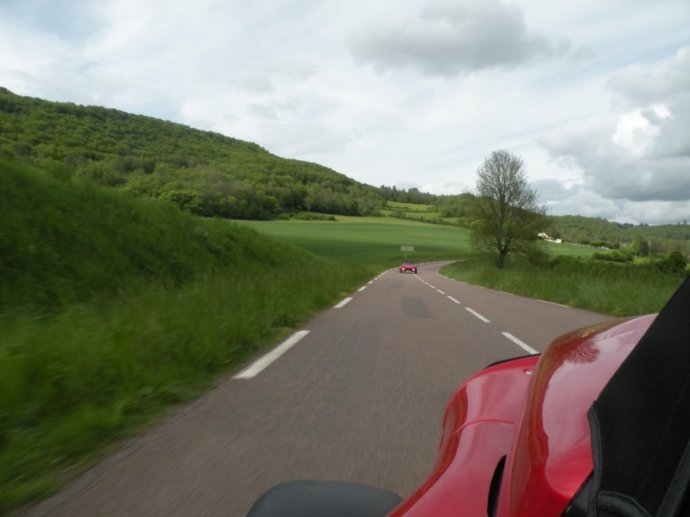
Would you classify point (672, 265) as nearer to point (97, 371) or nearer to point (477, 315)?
point (477, 315)

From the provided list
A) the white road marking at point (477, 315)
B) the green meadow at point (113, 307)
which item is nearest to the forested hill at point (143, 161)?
the green meadow at point (113, 307)

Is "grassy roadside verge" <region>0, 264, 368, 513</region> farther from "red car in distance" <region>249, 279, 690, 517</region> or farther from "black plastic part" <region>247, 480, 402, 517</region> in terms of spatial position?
"red car in distance" <region>249, 279, 690, 517</region>

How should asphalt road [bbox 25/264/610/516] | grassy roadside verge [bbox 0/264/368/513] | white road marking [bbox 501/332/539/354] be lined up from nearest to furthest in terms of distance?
asphalt road [bbox 25/264/610/516] → grassy roadside verge [bbox 0/264/368/513] → white road marking [bbox 501/332/539/354]

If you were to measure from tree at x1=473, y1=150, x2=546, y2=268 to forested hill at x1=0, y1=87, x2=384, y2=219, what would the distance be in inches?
808

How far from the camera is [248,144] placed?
12575 cm

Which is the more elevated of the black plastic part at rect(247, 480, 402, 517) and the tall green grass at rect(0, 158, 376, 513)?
the black plastic part at rect(247, 480, 402, 517)

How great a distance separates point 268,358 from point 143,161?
127 ft

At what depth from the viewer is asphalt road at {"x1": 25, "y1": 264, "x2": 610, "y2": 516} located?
276 centimetres

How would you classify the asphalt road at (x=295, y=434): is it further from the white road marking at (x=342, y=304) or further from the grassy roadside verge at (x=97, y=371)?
the white road marking at (x=342, y=304)

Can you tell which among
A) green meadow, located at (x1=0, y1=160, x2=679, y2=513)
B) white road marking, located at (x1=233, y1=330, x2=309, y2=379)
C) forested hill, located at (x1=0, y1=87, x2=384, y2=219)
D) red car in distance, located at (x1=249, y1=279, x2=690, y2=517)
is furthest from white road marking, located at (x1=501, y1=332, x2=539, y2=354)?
forested hill, located at (x1=0, y1=87, x2=384, y2=219)

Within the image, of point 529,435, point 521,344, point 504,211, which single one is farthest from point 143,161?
point 529,435

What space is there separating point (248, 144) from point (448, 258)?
6621 centimetres

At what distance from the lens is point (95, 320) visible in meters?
5.54

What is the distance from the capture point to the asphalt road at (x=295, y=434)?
2758mm
